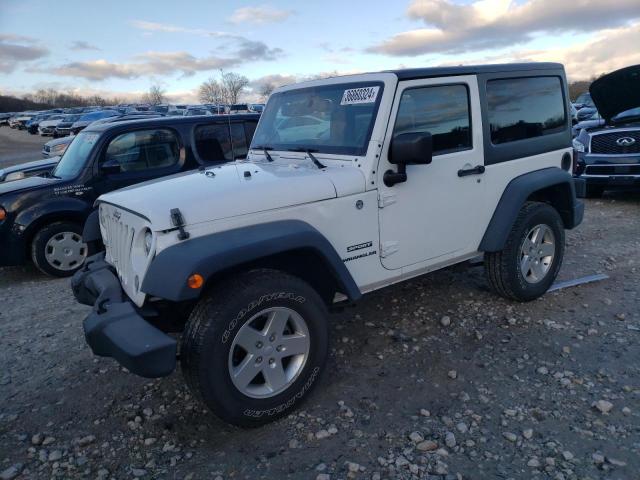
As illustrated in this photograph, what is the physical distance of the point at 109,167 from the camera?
608cm

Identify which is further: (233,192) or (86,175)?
(86,175)

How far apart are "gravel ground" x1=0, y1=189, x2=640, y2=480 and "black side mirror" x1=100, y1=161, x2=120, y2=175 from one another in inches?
85.6

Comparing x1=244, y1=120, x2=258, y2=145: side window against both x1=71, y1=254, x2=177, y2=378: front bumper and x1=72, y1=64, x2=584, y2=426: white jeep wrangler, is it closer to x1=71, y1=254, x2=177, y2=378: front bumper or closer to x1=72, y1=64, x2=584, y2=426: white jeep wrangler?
x1=72, y1=64, x2=584, y2=426: white jeep wrangler

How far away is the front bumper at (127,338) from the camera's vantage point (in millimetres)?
2383

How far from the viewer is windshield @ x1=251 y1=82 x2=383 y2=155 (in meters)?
3.40

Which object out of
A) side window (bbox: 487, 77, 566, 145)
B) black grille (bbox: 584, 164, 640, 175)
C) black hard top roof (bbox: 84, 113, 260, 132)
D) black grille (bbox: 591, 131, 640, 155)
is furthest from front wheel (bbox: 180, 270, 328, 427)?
black grille (bbox: 591, 131, 640, 155)

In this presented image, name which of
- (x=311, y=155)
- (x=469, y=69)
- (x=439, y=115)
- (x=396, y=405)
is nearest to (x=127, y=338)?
(x=396, y=405)

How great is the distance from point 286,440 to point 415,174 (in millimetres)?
1902

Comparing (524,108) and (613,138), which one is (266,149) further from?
(613,138)

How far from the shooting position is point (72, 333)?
4.34 metres

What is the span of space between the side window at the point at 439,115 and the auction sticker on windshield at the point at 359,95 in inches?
7.7

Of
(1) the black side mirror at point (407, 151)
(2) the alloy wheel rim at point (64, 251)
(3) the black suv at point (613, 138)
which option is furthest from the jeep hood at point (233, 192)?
(3) the black suv at point (613, 138)

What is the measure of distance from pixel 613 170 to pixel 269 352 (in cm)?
735

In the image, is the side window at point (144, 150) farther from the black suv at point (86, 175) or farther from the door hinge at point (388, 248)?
the door hinge at point (388, 248)
